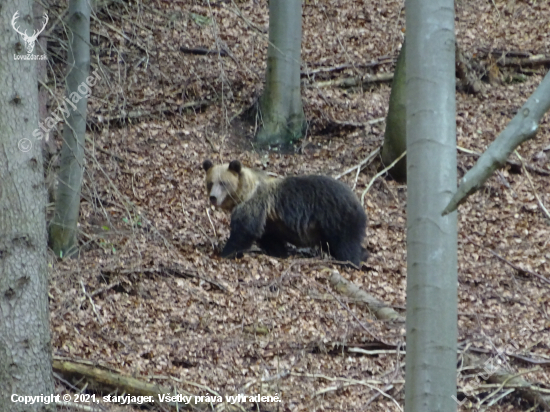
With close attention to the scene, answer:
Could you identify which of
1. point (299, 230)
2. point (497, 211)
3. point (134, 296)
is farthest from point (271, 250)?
point (497, 211)

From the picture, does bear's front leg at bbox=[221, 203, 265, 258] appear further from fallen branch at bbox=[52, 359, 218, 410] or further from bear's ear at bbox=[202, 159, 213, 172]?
fallen branch at bbox=[52, 359, 218, 410]

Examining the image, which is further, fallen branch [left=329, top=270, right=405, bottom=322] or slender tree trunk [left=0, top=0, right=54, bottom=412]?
fallen branch [left=329, top=270, right=405, bottom=322]

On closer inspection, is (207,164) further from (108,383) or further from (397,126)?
(108,383)

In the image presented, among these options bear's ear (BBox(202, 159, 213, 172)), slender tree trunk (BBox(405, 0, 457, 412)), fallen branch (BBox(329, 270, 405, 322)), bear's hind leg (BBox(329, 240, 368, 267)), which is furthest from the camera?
bear's ear (BBox(202, 159, 213, 172))

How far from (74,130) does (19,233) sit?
10.8ft

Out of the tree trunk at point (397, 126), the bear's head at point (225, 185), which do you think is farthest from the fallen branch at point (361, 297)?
the tree trunk at point (397, 126)

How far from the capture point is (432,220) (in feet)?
8.63

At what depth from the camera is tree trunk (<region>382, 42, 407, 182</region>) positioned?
10227 mm

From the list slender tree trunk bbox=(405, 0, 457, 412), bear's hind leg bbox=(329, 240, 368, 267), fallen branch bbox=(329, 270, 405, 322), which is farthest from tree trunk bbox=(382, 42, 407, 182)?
slender tree trunk bbox=(405, 0, 457, 412)

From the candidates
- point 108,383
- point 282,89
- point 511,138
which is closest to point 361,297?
point 108,383

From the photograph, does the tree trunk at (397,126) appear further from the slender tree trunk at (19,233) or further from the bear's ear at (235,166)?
the slender tree trunk at (19,233)

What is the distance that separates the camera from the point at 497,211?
31.6ft

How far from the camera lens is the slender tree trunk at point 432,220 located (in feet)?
8.62

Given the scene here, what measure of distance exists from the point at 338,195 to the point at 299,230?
70cm
